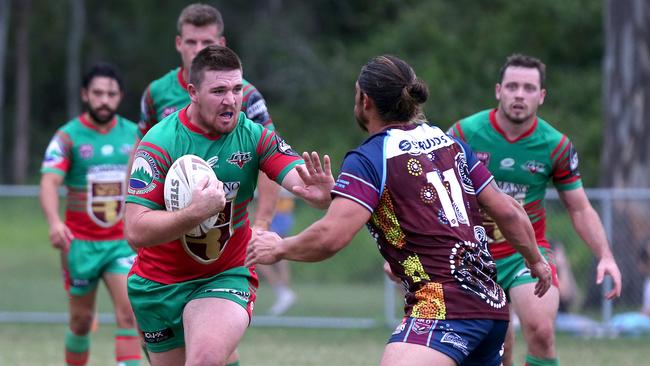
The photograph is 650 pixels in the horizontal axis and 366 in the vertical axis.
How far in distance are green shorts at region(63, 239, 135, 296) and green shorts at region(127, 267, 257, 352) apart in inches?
118

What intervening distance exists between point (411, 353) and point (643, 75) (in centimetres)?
1070

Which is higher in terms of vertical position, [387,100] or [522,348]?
[387,100]

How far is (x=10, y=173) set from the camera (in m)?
30.5

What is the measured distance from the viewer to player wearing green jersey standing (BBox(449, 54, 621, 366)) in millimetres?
7152

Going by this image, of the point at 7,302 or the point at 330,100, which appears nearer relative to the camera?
the point at 7,302

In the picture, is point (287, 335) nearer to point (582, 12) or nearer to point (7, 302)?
point (7, 302)

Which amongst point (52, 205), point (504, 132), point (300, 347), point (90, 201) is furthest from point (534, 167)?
point (300, 347)

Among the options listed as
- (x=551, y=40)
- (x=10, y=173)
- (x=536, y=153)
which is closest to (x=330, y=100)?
(x=551, y=40)

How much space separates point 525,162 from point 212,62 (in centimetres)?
255

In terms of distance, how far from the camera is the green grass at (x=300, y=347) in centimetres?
1031

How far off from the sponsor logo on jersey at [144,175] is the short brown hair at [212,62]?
0.46m

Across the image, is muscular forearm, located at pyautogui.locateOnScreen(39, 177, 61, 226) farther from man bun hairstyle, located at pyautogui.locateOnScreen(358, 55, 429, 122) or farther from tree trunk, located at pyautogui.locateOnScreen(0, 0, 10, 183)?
tree trunk, located at pyautogui.locateOnScreen(0, 0, 10, 183)

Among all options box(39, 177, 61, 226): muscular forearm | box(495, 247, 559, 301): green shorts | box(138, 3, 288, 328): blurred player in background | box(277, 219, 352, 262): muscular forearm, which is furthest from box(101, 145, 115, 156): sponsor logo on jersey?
box(277, 219, 352, 262): muscular forearm

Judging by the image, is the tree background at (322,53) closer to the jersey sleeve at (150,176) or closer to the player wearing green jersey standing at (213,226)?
the player wearing green jersey standing at (213,226)
